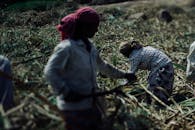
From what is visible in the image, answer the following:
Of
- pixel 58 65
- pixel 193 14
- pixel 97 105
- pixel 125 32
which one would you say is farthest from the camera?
pixel 193 14

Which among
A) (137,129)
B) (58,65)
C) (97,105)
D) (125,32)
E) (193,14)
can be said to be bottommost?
(193,14)

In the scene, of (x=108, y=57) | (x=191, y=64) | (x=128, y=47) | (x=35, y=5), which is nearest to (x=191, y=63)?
(x=191, y=64)

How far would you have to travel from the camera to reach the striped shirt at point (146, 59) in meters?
8.13

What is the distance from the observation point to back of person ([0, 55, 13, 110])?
17.9ft

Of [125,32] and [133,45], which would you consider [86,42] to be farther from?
[125,32]

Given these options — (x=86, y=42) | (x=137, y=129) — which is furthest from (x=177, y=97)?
(x=86, y=42)

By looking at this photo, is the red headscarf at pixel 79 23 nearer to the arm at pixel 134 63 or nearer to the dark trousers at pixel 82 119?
the dark trousers at pixel 82 119

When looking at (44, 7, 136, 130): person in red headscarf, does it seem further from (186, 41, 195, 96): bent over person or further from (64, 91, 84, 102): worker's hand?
(186, 41, 195, 96): bent over person

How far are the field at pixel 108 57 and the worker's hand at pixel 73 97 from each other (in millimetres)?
171

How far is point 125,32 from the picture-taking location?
1236cm

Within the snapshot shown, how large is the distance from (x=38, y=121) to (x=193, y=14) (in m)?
15.0

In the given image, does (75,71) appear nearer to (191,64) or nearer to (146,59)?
(191,64)

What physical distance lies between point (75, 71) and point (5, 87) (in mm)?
830

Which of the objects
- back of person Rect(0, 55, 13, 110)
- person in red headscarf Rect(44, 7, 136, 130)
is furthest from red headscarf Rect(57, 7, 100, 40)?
back of person Rect(0, 55, 13, 110)
